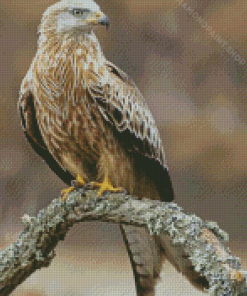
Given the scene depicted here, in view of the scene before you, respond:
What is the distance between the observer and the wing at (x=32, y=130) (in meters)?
1.78

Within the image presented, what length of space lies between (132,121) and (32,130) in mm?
389

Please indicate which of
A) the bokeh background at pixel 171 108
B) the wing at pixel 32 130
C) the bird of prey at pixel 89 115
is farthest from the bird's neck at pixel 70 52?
the bokeh background at pixel 171 108

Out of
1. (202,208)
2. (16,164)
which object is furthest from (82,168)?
(202,208)

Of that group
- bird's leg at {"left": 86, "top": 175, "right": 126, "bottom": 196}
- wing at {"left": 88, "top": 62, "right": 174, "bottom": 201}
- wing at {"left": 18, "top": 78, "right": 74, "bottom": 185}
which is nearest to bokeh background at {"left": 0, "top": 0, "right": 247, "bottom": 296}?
wing at {"left": 18, "top": 78, "right": 74, "bottom": 185}

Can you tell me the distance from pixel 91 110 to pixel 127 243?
56 cm

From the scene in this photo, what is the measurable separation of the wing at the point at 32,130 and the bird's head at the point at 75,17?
0.77 feet

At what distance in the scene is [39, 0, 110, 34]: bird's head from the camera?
1.69m

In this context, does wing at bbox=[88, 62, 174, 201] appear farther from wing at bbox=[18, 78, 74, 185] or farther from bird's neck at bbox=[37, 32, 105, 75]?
wing at bbox=[18, 78, 74, 185]

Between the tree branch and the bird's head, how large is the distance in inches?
22.6

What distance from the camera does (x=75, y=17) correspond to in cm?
170

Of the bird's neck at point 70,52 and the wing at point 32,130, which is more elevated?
the bird's neck at point 70,52

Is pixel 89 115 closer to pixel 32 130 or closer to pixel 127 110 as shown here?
pixel 127 110

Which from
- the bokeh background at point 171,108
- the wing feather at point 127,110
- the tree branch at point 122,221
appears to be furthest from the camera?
the bokeh background at point 171,108

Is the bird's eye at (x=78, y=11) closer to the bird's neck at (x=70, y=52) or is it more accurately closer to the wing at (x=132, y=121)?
the bird's neck at (x=70, y=52)
